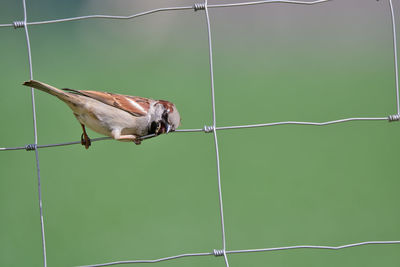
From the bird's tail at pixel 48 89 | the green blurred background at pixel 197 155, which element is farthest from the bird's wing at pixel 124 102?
the green blurred background at pixel 197 155

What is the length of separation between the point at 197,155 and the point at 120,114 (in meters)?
4.01

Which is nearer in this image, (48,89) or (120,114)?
(48,89)

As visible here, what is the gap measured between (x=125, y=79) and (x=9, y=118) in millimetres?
2867

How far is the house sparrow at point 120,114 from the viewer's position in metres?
2.90

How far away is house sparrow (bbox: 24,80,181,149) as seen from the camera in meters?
2.90

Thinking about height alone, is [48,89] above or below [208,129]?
above

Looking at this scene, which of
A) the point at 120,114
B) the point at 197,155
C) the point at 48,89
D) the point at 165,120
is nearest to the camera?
the point at 48,89

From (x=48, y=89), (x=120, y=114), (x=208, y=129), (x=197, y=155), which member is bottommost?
(x=197, y=155)

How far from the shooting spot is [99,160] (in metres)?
6.67

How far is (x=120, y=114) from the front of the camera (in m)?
2.92

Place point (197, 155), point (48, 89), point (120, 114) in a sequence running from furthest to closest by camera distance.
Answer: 1. point (197, 155)
2. point (120, 114)
3. point (48, 89)

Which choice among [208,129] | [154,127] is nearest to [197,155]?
[154,127]

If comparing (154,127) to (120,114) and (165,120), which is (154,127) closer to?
(165,120)

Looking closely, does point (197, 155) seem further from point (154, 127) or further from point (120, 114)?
point (120, 114)
